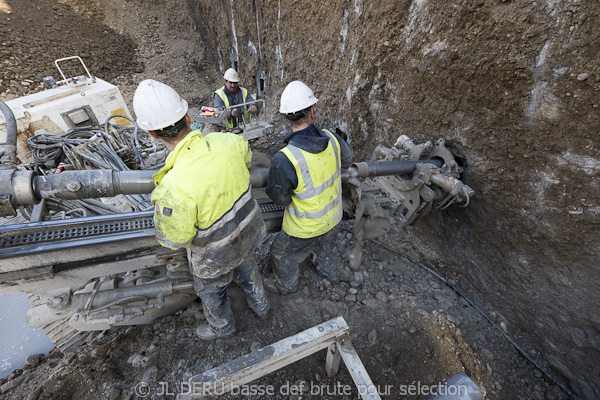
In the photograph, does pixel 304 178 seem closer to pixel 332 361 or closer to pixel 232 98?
pixel 332 361

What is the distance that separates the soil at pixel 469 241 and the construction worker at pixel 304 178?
0.75 meters

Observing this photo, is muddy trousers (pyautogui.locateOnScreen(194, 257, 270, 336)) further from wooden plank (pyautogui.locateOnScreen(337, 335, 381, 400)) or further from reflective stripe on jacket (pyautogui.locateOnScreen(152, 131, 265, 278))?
wooden plank (pyautogui.locateOnScreen(337, 335, 381, 400))

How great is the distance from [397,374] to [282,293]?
4.26 ft

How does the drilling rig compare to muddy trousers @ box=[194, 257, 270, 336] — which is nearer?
the drilling rig

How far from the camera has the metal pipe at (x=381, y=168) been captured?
7.75 feet

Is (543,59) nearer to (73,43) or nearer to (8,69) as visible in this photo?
(8,69)

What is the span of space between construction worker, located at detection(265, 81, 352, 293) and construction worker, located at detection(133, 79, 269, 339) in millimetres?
295

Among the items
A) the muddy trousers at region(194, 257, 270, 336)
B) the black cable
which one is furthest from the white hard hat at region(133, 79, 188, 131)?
the black cable

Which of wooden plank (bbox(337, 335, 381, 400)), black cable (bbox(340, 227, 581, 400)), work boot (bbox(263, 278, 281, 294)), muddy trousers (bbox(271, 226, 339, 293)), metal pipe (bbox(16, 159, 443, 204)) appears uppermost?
metal pipe (bbox(16, 159, 443, 204))

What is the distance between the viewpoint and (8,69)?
8.75 m

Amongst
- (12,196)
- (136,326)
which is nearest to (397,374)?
(136,326)

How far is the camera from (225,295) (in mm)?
2484

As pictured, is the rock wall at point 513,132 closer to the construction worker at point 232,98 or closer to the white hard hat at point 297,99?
the white hard hat at point 297,99

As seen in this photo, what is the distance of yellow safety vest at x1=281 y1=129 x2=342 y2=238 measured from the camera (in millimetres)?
2109
